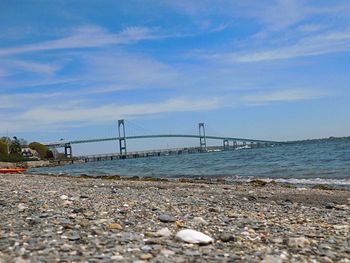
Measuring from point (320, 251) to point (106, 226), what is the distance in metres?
2.59

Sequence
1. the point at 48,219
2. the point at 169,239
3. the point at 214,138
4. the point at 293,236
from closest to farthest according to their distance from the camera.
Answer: the point at 169,239 < the point at 293,236 < the point at 48,219 < the point at 214,138

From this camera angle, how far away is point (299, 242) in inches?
205

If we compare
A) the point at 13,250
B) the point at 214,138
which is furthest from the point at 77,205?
the point at 214,138

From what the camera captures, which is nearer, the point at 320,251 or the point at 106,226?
the point at 320,251

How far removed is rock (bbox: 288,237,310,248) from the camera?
511 centimetres

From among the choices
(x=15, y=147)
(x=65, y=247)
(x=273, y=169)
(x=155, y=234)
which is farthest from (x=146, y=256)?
(x=15, y=147)

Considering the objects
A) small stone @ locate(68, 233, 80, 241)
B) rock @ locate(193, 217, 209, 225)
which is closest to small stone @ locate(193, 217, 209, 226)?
rock @ locate(193, 217, 209, 225)

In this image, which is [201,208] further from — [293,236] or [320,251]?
[320,251]

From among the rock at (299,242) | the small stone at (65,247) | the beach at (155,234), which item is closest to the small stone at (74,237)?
→ the beach at (155,234)

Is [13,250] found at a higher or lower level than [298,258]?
higher

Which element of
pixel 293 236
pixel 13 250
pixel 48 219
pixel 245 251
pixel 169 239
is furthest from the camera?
pixel 48 219

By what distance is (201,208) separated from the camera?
8258 mm

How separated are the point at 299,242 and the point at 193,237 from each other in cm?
124

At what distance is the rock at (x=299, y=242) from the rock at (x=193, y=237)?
36.3 inches
